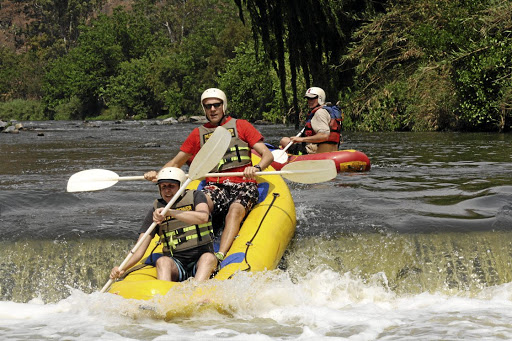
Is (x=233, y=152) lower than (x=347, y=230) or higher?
higher

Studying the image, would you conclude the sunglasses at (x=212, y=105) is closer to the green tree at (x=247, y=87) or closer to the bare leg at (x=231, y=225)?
the bare leg at (x=231, y=225)

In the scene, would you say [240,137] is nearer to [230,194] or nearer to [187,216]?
[230,194]

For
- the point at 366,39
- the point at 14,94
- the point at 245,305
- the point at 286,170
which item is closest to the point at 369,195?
the point at 286,170

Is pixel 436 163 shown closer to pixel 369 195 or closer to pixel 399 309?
pixel 369 195

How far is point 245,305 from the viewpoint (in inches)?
181

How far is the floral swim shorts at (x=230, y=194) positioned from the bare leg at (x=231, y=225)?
10 cm

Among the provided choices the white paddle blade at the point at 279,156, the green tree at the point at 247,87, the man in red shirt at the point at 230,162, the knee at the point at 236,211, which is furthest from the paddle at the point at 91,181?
the green tree at the point at 247,87

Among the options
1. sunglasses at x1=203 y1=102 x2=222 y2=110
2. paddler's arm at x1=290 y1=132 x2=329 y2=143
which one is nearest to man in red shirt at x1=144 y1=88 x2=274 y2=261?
sunglasses at x1=203 y1=102 x2=222 y2=110

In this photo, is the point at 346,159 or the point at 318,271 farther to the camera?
the point at 346,159

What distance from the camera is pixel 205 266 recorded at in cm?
474

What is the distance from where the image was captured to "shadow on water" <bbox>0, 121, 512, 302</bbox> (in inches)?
217

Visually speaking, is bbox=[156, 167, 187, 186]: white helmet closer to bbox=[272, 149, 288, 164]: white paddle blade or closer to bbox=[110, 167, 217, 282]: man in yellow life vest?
bbox=[110, 167, 217, 282]: man in yellow life vest

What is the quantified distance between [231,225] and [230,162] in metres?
0.68

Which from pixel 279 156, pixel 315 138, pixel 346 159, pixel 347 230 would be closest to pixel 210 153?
pixel 347 230
